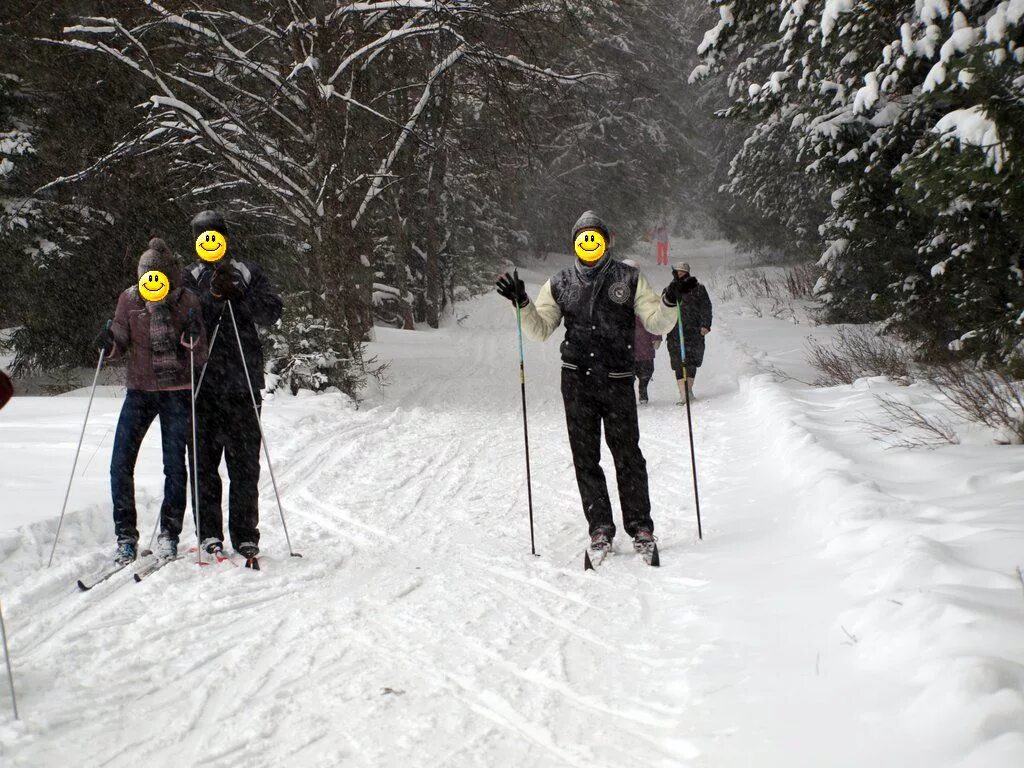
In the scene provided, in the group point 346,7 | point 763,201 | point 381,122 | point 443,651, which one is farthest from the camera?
point 763,201

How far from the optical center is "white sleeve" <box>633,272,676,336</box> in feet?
18.3

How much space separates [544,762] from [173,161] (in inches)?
531

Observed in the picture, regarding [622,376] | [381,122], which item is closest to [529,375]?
[381,122]

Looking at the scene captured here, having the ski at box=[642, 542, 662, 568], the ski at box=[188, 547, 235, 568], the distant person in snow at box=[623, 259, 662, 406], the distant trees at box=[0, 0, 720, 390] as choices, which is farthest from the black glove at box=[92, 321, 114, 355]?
the distant trees at box=[0, 0, 720, 390]

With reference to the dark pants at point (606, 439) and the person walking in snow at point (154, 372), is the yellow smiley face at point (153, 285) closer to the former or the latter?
the person walking in snow at point (154, 372)

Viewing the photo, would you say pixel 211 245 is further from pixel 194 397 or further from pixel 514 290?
pixel 514 290

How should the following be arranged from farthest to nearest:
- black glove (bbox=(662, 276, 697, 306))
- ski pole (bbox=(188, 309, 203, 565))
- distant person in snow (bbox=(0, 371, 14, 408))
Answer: ski pole (bbox=(188, 309, 203, 565)) → black glove (bbox=(662, 276, 697, 306)) → distant person in snow (bbox=(0, 371, 14, 408))

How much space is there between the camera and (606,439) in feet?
19.2

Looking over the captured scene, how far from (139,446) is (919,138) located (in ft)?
25.9

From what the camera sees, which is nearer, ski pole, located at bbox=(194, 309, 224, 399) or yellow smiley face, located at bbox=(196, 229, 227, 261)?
yellow smiley face, located at bbox=(196, 229, 227, 261)

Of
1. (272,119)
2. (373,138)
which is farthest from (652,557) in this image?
(373,138)

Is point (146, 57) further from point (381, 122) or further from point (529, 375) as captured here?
point (529, 375)

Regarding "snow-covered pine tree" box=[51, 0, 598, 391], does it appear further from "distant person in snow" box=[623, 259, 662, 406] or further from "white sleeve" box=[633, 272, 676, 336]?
"white sleeve" box=[633, 272, 676, 336]

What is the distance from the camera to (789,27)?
332 inches
